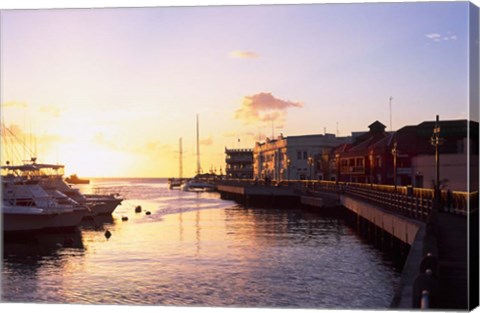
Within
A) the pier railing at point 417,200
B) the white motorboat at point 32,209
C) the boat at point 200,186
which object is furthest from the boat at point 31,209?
the boat at point 200,186

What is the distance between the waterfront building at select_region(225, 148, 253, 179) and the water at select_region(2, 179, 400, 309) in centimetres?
11424

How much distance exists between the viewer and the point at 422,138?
61.3 meters

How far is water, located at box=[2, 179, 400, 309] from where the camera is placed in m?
20.7

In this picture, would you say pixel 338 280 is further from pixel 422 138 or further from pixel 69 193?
pixel 422 138

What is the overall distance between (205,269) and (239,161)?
134 meters

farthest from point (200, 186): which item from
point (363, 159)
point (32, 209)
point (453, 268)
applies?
point (453, 268)

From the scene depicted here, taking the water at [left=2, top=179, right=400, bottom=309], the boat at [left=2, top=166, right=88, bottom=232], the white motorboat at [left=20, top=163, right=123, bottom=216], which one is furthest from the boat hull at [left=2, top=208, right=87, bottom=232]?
the white motorboat at [left=20, top=163, right=123, bottom=216]

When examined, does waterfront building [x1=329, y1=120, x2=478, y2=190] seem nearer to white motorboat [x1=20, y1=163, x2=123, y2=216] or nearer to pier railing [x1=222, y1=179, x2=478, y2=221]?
pier railing [x1=222, y1=179, x2=478, y2=221]

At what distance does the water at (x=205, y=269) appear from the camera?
20.7 m

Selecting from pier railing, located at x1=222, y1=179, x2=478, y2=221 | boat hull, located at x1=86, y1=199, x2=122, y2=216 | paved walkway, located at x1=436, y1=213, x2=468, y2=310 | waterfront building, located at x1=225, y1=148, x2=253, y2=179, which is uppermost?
waterfront building, located at x1=225, y1=148, x2=253, y2=179

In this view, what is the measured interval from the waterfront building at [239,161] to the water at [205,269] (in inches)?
4498

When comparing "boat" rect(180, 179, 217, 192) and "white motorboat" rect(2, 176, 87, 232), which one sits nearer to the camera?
"white motorboat" rect(2, 176, 87, 232)

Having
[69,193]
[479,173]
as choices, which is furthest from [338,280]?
[69,193]

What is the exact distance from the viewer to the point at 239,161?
6275 inches
